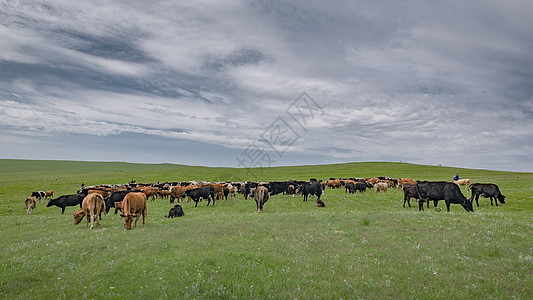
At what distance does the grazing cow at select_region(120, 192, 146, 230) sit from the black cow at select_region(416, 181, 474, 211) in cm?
2076

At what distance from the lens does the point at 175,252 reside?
1045 centimetres

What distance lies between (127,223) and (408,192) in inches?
933

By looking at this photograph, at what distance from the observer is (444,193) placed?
21.4 meters

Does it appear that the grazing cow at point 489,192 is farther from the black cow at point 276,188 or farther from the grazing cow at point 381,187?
the black cow at point 276,188

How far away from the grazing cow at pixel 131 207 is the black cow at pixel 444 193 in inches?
817

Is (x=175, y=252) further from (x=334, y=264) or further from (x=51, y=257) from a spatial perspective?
(x=334, y=264)

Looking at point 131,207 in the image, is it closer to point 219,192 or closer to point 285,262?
point 285,262

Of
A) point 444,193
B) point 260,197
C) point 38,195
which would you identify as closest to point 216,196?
point 260,197

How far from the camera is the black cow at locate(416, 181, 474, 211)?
816 inches

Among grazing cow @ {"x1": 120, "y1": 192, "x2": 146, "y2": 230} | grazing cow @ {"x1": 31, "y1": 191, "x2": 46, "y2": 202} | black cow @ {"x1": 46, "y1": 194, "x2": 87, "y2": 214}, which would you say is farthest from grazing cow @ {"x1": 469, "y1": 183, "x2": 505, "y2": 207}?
grazing cow @ {"x1": 31, "y1": 191, "x2": 46, "y2": 202}

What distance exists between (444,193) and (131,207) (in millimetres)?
23111

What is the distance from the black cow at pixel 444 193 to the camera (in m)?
20.7

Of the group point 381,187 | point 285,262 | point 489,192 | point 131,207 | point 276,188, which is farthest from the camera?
point 381,187

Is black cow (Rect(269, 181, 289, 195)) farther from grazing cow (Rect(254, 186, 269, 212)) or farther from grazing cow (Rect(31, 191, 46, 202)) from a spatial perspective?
grazing cow (Rect(31, 191, 46, 202))
